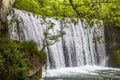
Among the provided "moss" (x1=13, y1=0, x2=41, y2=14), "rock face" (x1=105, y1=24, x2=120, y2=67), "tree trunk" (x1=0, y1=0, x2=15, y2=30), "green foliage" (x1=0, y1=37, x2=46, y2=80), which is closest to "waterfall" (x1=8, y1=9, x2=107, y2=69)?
"moss" (x1=13, y1=0, x2=41, y2=14)

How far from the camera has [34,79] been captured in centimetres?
1070

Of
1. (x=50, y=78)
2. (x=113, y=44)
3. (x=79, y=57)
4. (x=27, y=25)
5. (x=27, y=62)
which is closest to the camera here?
(x=27, y=62)

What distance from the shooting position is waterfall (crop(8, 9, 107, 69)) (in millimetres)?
18266

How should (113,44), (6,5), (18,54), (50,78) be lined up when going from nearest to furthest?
(6,5) → (18,54) → (50,78) → (113,44)

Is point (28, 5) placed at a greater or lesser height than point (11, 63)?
greater

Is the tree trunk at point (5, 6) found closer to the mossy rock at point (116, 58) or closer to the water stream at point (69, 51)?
the water stream at point (69, 51)

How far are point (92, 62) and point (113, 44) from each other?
2.24 m

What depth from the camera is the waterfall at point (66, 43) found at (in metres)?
18.3

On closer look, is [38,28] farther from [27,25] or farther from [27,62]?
[27,62]

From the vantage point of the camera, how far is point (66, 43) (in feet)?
73.0

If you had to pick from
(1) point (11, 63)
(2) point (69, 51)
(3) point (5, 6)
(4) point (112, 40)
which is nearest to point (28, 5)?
(2) point (69, 51)

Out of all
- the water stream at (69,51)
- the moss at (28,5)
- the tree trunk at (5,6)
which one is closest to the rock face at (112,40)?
the water stream at (69,51)

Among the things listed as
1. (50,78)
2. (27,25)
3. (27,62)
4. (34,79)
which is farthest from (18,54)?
(27,25)

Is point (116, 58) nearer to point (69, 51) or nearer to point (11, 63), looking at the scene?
point (69, 51)
